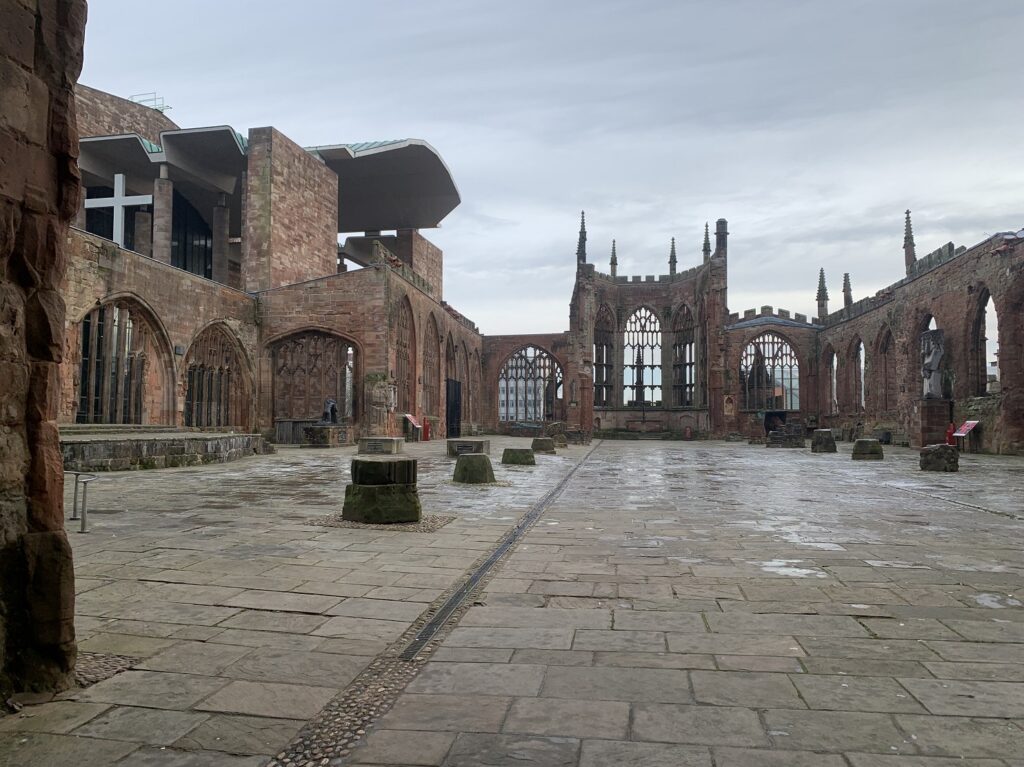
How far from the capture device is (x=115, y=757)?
217 centimetres

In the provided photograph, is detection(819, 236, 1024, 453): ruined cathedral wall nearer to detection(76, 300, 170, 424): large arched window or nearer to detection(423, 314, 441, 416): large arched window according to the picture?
detection(423, 314, 441, 416): large arched window

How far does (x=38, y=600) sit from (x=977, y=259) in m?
26.6

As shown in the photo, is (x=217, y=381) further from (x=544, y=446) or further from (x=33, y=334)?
(x=33, y=334)

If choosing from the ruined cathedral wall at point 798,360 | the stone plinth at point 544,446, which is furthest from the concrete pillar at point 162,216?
the ruined cathedral wall at point 798,360

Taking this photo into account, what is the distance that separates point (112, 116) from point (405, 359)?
682 inches

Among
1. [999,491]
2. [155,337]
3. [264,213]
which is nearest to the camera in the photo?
[999,491]

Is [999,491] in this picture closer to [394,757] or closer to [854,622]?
[854,622]

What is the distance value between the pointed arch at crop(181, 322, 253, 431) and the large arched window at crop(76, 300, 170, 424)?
3.04 feet

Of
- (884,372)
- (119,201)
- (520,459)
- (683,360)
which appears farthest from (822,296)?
(119,201)

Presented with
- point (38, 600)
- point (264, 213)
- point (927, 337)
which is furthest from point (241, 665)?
point (264, 213)

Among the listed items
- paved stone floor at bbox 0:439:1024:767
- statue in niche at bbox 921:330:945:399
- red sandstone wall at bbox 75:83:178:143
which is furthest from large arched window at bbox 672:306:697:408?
paved stone floor at bbox 0:439:1024:767

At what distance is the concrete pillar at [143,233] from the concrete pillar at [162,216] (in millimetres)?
1973

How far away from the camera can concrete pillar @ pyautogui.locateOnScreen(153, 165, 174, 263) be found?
28109 millimetres

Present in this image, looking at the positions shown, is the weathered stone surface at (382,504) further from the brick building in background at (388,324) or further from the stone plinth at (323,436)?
the stone plinth at (323,436)
